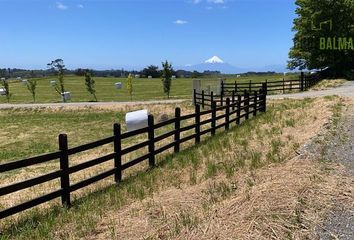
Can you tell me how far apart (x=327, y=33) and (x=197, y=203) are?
44.3 metres

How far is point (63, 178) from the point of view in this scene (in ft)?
25.5

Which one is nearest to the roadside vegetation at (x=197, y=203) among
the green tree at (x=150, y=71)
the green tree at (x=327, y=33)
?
the green tree at (x=327, y=33)

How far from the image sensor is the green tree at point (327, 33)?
4612 cm

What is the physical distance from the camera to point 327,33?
46.5 meters

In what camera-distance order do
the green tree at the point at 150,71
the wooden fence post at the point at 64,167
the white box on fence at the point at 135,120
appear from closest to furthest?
the wooden fence post at the point at 64,167 < the white box on fence at the point at 135,120 < the green tree at the point at 150,71

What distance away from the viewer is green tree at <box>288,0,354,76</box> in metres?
46.1

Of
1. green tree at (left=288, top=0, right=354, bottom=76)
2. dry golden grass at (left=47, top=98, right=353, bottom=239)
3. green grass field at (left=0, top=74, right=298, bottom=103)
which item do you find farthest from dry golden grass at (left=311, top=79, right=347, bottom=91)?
dry golden grass at (left=47, top=98, right=353, bottom=239)

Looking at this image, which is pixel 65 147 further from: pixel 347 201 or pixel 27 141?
pixel 27 141

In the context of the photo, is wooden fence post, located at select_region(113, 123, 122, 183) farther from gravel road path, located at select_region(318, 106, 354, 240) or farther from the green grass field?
the green grass field

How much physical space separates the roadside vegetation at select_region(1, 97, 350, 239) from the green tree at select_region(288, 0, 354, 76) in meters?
38.7

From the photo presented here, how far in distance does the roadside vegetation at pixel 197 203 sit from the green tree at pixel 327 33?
1523 inches

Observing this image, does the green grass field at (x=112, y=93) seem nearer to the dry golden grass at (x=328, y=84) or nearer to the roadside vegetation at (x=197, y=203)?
the dry golden grass at (x=328, y=84)

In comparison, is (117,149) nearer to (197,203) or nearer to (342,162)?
(197,203)

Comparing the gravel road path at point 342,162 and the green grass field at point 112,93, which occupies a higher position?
the gravel road path at point 342,162
